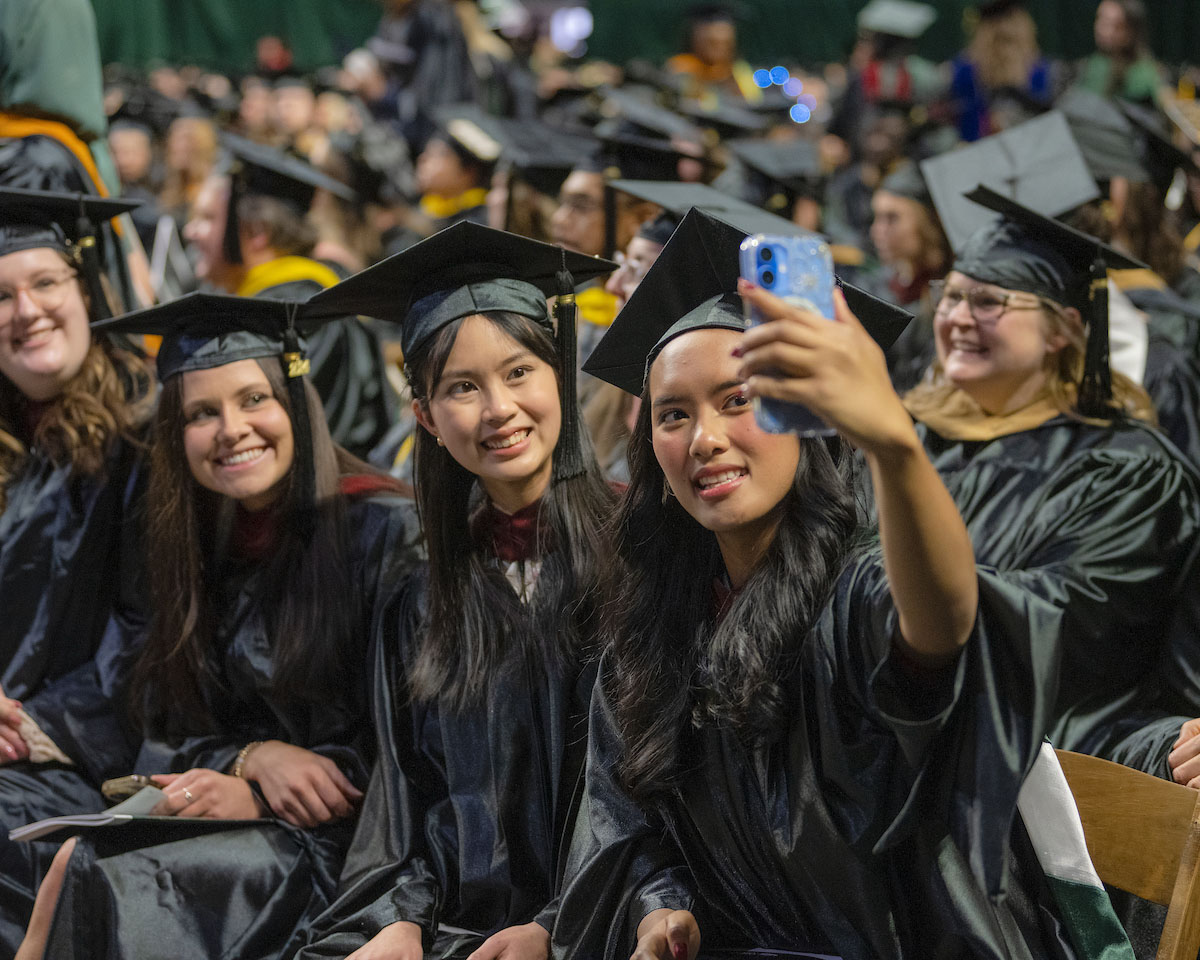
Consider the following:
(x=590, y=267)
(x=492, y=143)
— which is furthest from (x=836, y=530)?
(x=492, y=143)

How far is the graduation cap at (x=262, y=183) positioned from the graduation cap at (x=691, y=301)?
326cm

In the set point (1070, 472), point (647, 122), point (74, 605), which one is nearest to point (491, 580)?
point (74, 605)

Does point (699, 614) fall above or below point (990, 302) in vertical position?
below

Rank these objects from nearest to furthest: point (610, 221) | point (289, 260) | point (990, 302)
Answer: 1. point (990, 302)
2. point (610, 221)
3. point (289, 260)

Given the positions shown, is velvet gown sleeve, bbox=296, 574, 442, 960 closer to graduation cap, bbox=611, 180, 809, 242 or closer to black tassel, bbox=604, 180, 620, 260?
graduation cap, bbox=611, 180, 809, 242

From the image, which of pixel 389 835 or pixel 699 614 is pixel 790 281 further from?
pixel 389 835

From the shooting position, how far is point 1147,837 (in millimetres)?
2070

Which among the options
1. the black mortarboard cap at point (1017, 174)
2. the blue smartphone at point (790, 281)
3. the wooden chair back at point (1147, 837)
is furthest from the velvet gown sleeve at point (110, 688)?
the black mortarboard cap at point (1017, 174)

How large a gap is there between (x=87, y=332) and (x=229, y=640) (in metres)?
1.03

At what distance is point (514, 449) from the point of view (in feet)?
8.41

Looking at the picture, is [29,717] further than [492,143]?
No

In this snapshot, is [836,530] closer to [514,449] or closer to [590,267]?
[514,449]

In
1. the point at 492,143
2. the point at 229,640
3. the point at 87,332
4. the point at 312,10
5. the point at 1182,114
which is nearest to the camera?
the point at 229,640

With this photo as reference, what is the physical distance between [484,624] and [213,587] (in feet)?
2.88
